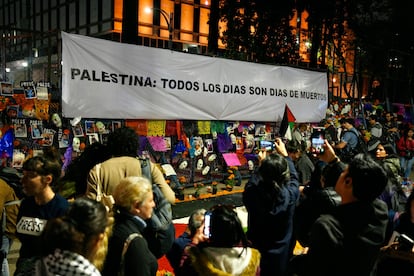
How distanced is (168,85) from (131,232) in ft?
17.4

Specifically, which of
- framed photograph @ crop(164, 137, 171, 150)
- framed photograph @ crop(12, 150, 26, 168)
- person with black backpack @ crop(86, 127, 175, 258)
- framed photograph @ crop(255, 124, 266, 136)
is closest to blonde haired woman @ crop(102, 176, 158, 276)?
person with black backpack @ crop(86, 127, 175, 258)

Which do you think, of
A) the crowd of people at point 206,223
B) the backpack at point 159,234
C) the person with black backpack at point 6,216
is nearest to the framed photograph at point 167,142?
the crowd of people at point 206,223

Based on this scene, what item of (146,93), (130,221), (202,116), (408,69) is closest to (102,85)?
(146,93)

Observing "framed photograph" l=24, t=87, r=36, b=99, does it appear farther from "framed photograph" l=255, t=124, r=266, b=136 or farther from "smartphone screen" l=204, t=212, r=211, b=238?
"framed photograph" l=255, t=124, r=266, b=136

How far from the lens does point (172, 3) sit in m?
27.7

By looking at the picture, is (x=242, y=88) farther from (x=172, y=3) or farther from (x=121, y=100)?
(x=172, y=3)

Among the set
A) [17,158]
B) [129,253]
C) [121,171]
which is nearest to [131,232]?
[129,253]

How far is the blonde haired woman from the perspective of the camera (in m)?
2.28

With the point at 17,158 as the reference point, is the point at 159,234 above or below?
below

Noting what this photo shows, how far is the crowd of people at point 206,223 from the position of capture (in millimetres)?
2035

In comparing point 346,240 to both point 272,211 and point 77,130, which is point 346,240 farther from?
point 77,130

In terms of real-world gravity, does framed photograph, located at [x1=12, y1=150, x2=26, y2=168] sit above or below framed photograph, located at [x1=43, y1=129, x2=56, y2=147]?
below

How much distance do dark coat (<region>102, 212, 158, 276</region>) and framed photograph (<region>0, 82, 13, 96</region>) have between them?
4.30 meters

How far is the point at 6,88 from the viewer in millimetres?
5852
